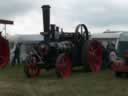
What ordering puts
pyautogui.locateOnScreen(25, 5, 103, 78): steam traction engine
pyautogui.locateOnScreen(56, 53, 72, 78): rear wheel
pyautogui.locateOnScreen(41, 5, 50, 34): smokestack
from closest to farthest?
pyautogui.locateOnScreen(56, 53, 72, 78): rear wheel, pyautogui.locateOnScreen(25, 5, 103, 78): steam traction engine, pyautogui.locateOnScreen(41, 5, 50, 34): smokestack

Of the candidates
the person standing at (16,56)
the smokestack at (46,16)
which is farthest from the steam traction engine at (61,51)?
the person standing at (16,56)

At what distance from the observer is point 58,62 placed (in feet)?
42.5

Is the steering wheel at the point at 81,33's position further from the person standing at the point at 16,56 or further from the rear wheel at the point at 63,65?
the person standing at the point at 16,56

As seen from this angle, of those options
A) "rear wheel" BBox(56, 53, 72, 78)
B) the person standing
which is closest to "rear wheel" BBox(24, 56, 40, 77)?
"rear wheel" BBox(56, 53, 72, 78)

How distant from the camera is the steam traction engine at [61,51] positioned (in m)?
13.8

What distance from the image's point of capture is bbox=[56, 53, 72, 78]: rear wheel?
1298 centimetres

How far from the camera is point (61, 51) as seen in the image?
13922 millimetres

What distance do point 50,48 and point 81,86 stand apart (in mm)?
3674

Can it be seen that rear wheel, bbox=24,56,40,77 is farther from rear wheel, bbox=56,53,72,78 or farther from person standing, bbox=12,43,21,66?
person standing, bbox=12,43,21,66

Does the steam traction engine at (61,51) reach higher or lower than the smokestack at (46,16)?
lower

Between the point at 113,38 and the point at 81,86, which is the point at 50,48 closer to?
the point at 81,86

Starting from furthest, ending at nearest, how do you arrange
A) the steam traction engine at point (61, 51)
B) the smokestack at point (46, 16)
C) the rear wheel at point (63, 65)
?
the smokestack at point (46, 16) < the steam traction engine at point (61, 51) < the rear wheel at point (63, 65)

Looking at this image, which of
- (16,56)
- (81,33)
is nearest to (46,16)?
(81,33)

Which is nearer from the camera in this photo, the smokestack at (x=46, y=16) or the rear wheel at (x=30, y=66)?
the rear wheel at (x=30, y=66)
